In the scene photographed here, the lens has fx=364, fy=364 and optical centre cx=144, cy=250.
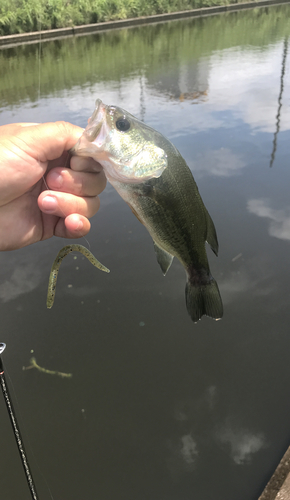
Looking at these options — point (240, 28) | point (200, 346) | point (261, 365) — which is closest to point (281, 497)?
point (261, 365)

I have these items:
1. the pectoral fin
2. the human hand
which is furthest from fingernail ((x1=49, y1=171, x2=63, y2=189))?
the pectoral fin

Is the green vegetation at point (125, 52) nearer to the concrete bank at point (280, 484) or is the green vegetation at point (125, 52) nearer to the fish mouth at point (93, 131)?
the fish mouth at point (93, 131)

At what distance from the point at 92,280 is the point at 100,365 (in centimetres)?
109

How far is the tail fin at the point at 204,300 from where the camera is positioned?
5.23 ft

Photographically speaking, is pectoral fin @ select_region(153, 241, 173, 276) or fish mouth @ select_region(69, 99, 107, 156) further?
pectoral fin @ select_region(153, 241, 173, 276)

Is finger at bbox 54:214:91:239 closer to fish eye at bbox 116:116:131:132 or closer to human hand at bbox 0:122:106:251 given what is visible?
human hand at bbox 0:122:106:251

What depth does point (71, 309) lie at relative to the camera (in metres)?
3.60

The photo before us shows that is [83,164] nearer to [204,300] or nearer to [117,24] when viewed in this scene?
[204,300]

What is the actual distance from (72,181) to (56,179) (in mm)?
74

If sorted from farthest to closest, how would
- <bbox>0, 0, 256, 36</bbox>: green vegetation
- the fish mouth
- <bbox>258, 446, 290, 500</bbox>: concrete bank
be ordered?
<bbox>0, 0, 256, 36</bbox>: green vegetation, <bbox>258, 446, 290, 500</bbox>: concrete bank, the fish mouth

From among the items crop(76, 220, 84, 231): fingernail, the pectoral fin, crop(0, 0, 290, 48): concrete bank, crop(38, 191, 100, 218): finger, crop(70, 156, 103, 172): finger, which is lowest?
the pectoral fin

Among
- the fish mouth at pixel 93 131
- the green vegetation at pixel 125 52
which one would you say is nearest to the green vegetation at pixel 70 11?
the green vegetation at pixel 125 52

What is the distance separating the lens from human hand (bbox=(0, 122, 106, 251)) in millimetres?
1609

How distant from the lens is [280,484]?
7.22ft
